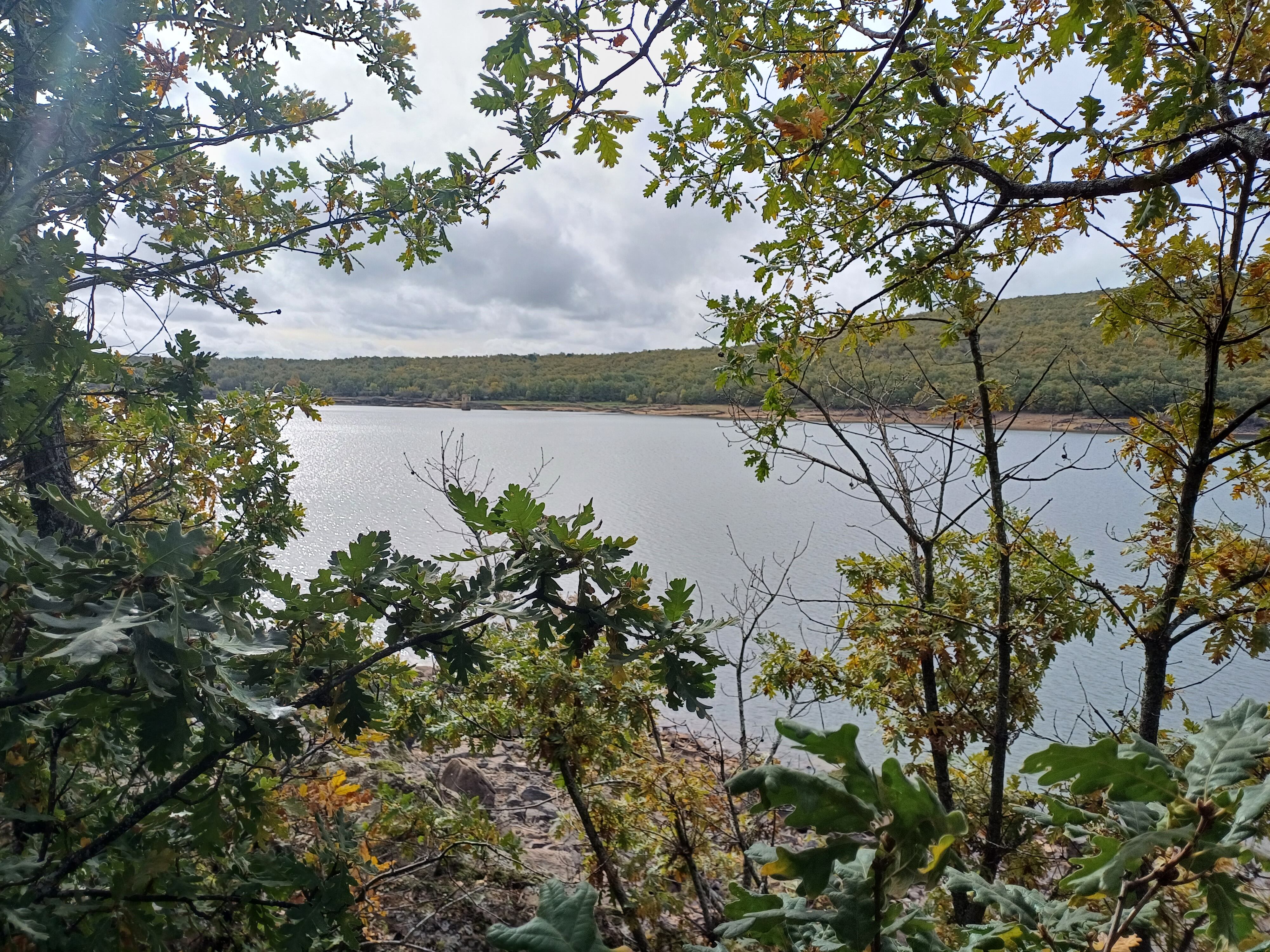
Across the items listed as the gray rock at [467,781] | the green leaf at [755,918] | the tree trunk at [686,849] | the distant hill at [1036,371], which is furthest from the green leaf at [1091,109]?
the gray rock at [467,781]

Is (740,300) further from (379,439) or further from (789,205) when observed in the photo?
(379,439)

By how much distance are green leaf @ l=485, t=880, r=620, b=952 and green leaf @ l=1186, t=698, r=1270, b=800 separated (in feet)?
2.39

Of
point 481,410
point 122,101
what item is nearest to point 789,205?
point 122,101

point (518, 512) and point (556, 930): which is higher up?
point (518, 512)

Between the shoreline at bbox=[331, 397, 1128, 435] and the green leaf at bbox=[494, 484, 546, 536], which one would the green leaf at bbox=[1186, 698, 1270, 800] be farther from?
the shoreline at bbox=[331, 397, 1128, 435]

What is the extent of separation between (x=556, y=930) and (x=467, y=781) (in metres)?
5.80

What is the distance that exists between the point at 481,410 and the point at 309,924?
1571 inches

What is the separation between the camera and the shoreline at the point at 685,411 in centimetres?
417

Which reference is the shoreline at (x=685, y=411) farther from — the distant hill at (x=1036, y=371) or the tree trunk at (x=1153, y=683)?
the tree trunk at (x=1153, y=683)

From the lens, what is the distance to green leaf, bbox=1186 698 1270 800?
72 centimetres

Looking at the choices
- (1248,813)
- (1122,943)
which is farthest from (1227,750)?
(1122,943)

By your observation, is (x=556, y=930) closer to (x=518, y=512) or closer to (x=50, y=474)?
(x=518, y=512)

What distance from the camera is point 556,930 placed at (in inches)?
26.8

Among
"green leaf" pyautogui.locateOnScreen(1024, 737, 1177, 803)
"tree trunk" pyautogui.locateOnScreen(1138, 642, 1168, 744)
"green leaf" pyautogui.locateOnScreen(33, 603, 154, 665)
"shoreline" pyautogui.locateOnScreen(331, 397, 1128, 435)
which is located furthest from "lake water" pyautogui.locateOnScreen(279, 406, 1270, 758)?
"green leaf" pyautogui.locateOnScreen(1024, 737, 1177, 803)
